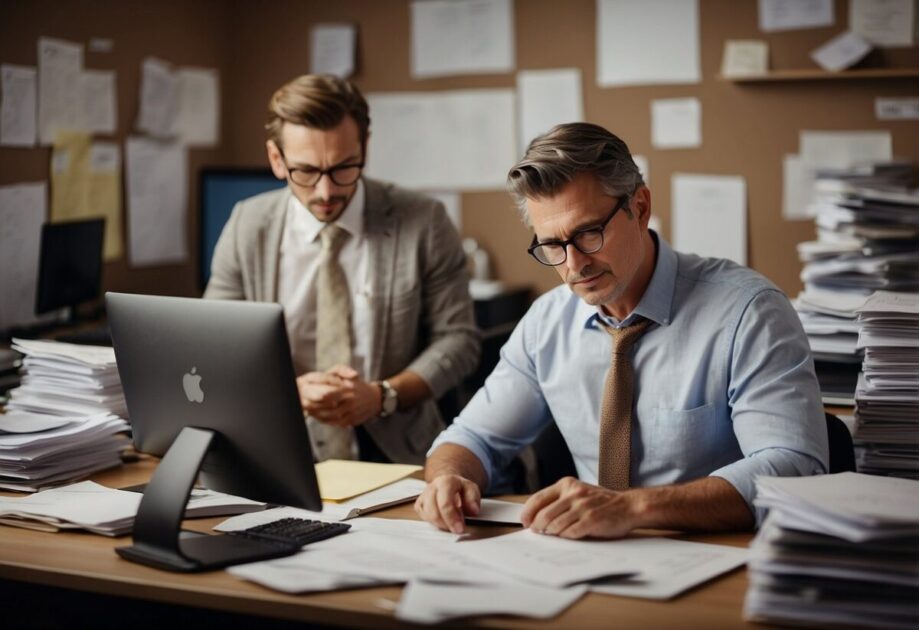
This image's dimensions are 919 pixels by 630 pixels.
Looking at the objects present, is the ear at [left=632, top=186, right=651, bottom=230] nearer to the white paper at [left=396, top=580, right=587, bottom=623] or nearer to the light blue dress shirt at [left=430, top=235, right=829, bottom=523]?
the light blue dress shirt at [left=430, top=235, right=829, bottom=523]

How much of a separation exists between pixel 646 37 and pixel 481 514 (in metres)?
2.68

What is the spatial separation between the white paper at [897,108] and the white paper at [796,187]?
30 cm

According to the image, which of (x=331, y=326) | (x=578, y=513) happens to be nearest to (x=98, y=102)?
(x=331, y=326)

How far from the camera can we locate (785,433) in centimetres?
175

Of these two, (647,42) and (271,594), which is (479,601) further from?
(647,42)

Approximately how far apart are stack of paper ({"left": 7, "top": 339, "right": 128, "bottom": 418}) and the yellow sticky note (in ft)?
1.53

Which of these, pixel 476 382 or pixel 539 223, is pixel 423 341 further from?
pixel 539 223

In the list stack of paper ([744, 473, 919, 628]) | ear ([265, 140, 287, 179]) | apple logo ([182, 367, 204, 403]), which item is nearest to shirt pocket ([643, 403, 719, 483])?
stack of paper ([744, 473, 919, 628])

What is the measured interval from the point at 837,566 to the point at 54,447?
141cm

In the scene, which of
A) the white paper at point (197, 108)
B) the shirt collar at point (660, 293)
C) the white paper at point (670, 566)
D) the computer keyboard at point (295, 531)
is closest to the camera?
the white paper at point (670, 566)

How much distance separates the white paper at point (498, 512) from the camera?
1789mm

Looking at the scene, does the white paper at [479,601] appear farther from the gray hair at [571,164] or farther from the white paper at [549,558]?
the gray hair at [571,164]

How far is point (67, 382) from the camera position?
2.30 meters

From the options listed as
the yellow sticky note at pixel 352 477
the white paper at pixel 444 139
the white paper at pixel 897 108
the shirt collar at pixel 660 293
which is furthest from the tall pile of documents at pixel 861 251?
the white paper at pixel 444 139
